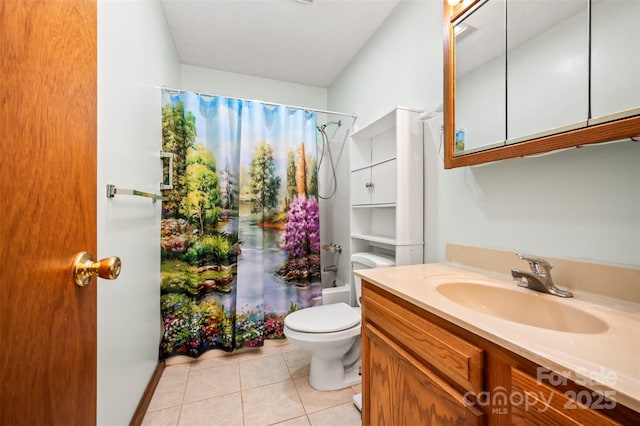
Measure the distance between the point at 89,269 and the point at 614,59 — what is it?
56.0 inches

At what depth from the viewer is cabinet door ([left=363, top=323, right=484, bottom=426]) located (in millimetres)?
681

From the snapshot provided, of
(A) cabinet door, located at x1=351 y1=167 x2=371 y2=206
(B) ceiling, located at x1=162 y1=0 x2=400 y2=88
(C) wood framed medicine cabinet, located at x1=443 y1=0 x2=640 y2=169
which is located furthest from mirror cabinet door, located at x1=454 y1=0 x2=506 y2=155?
(B) ceiling, located at x1=162 y1=0 x2=400 y2=88

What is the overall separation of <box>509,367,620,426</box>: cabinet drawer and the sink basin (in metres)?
0.31

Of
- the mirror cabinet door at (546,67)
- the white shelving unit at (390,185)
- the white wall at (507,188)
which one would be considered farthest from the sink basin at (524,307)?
the mirror cabinet door at (546,67)

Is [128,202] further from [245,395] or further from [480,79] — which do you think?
[480,79]

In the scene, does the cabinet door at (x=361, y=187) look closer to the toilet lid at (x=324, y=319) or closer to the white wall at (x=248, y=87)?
the toilet lid at (x=324, y=319)

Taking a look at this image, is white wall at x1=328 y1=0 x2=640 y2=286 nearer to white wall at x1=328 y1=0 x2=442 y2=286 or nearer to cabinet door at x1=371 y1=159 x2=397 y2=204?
white wall at x1=328 y1=0 x2=442 y2=286

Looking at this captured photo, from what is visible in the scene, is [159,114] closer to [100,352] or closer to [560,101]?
[100,352]

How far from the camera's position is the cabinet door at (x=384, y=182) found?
1537 mm

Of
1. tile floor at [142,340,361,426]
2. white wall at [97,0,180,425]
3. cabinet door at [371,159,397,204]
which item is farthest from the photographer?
cabinet door at [371,159,397,204]

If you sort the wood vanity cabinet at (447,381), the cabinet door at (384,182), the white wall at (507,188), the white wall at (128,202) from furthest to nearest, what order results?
the cabinet door at (384,182)
the white wall at (128,202)
the white wall at (507,188)
the wood vanity cabinet at (447,381)

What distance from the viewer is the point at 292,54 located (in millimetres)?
2201

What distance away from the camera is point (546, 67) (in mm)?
886

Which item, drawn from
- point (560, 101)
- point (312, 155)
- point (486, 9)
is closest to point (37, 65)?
point (560, 101)
